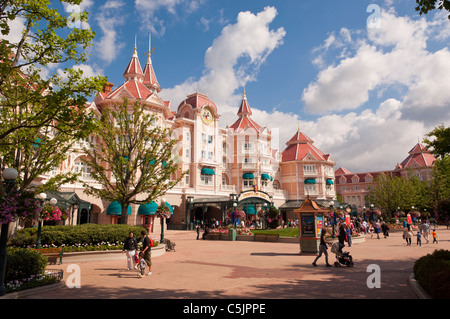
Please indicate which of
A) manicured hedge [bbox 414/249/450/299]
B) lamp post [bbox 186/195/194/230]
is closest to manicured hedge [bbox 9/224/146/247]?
manicured hedge [bbox 414/249/450/299]

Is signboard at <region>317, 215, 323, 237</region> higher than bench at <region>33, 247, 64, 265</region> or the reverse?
higher

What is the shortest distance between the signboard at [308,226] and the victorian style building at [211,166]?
14503mm

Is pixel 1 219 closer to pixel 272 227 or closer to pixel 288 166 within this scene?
pixel 272 227

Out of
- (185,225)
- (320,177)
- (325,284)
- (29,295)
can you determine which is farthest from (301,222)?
(320,177)

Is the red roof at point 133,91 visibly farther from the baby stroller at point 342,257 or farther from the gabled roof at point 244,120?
the baby stroller at point 342,257

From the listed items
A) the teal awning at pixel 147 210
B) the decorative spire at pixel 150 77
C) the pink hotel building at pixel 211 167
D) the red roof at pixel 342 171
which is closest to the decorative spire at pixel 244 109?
the pink hotel building at pixel 211 167

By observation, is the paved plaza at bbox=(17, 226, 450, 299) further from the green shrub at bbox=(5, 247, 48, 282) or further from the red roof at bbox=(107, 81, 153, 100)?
the red roof at bbox=(107, 81, 153, 100)

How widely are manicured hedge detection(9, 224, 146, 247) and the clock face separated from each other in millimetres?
32932

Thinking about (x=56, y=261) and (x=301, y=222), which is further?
(x=301, y=222)

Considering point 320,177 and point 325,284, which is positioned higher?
point 320,177

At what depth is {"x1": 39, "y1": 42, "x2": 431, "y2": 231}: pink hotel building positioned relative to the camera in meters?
34.9

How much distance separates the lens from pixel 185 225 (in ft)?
132

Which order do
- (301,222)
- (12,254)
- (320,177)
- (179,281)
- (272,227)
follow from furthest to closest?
(320,177)
(272,227)
(301,222)
(179,281)
(12,254)
